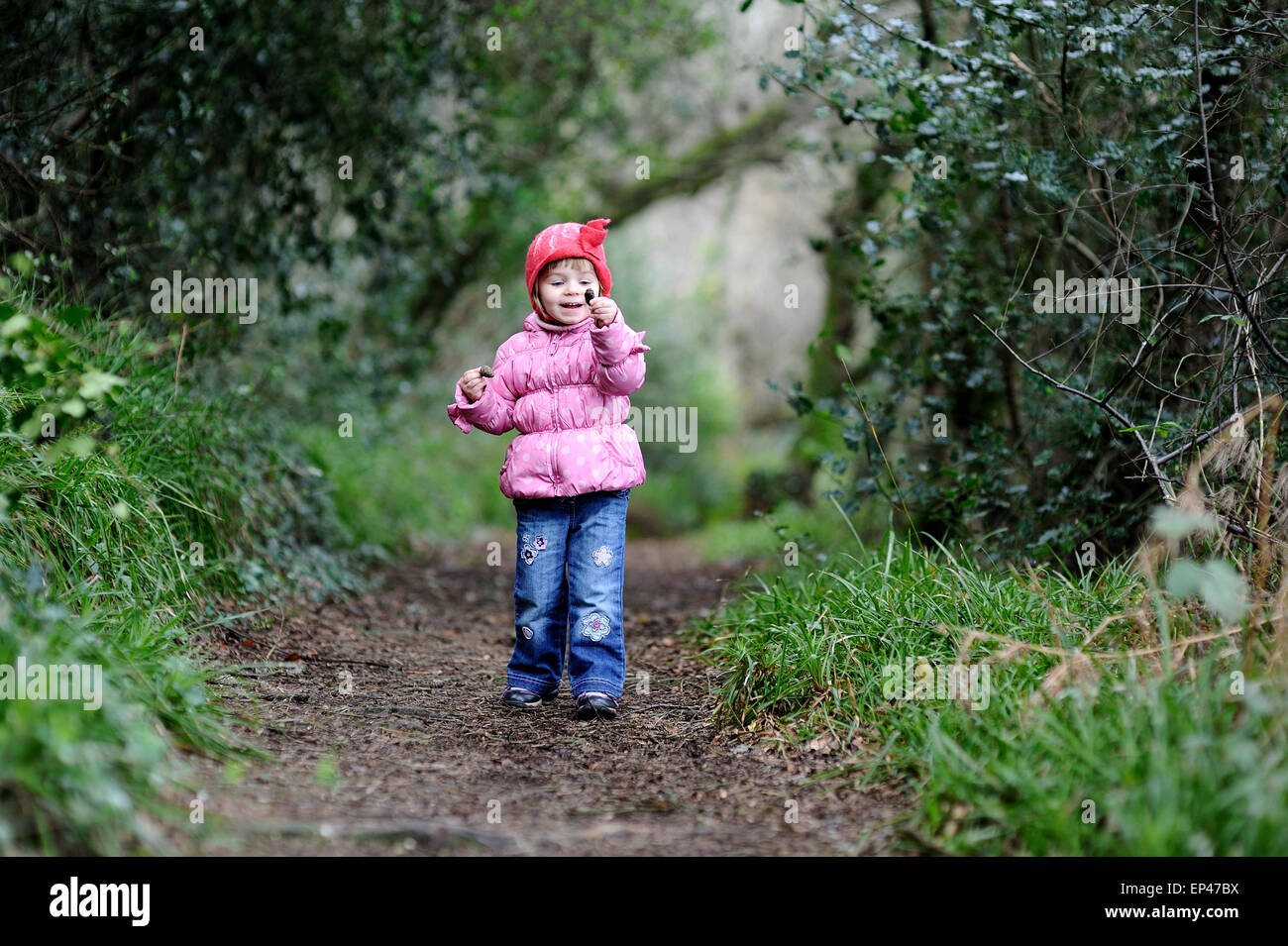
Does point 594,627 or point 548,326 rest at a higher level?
point 548,326

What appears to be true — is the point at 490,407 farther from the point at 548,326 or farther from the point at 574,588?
the point at 574,588

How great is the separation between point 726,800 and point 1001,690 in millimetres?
783

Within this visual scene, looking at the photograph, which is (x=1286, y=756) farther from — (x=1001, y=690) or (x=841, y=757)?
(x=841, y=757)

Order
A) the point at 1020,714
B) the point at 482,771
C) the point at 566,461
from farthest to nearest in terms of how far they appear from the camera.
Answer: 1. the point at 566,461
2. the point at 482,771
3. the point at 1020,714

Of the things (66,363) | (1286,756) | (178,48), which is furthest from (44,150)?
(1286,756)

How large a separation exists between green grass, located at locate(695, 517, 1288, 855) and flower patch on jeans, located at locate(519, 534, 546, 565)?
0.79m

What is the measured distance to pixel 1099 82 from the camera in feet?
12.9

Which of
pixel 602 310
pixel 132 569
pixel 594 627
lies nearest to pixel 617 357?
pixel 602 310

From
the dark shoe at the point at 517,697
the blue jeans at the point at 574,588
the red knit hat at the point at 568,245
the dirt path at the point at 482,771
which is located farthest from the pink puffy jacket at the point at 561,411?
the dirt path at the point at 482,771

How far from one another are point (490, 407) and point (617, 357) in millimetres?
512

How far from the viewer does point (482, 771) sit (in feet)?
9.23

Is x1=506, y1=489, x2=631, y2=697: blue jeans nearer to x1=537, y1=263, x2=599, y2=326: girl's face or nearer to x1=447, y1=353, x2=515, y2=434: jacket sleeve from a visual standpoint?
x1=447, y1=353, x2=515, y2=434: jacket sleeve

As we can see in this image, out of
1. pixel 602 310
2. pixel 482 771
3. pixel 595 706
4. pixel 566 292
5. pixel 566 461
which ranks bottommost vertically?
pixel 482 771

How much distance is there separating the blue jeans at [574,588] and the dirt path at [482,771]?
165 millimetres
